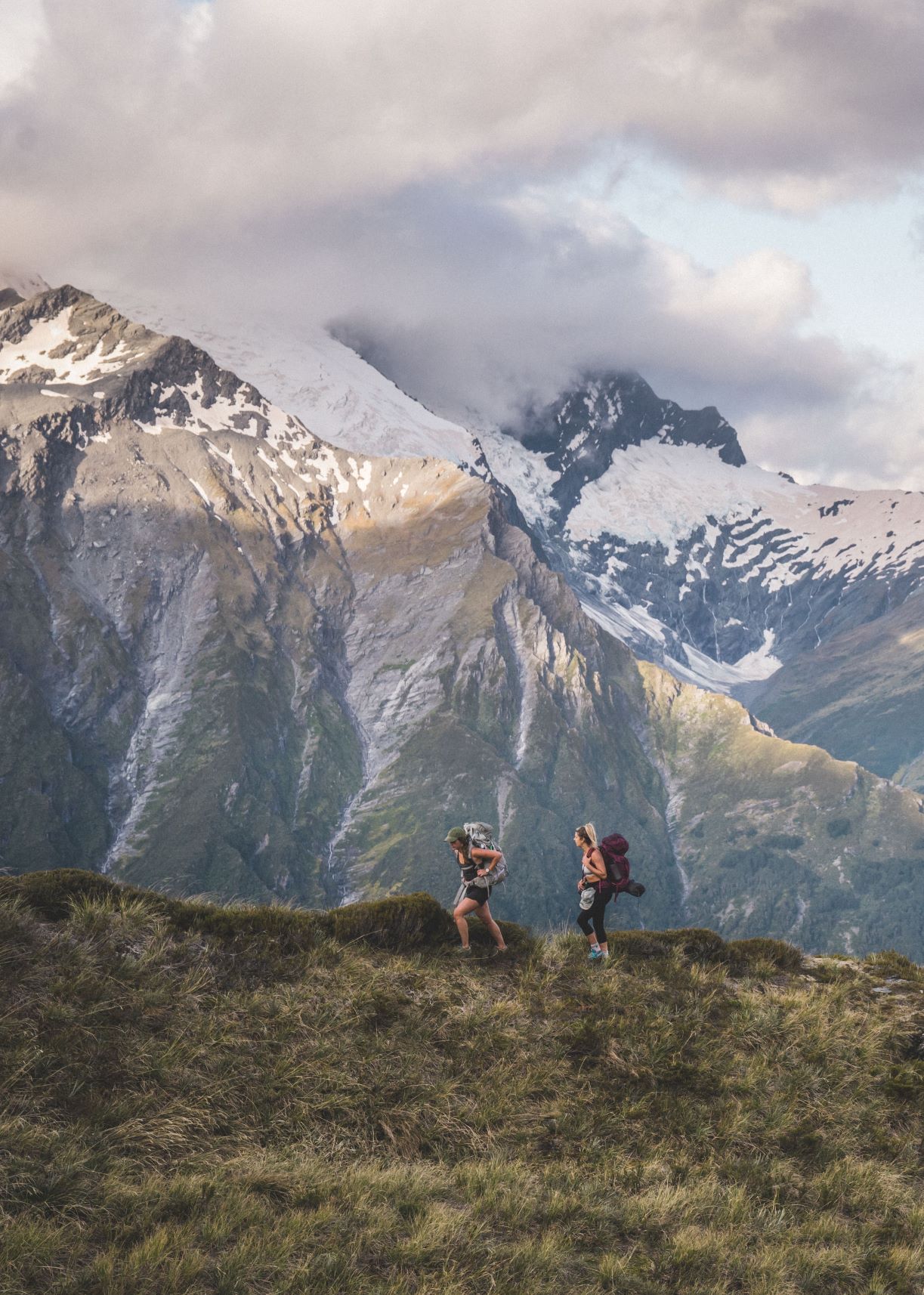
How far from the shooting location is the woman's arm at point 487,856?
2216cm

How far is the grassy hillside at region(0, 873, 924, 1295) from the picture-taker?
1162cm

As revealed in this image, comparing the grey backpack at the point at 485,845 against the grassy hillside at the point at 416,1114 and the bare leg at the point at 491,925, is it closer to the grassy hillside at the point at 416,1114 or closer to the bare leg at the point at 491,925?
the bare leg at the point at 491,925

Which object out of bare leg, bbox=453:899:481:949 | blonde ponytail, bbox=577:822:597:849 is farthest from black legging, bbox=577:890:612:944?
bare leg, bbox=453:899:481:949

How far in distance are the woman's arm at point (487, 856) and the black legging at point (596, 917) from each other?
2157 mm

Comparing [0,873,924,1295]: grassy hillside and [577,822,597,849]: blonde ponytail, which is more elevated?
[577,822,597,849]: blonde ponytail

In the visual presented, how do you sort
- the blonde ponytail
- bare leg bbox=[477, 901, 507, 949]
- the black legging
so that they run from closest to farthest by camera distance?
1. bare leg bbox=[477, 901, 507, 949]
2. the black legging
3. the blonde ponytail

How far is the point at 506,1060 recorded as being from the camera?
57.8 feet

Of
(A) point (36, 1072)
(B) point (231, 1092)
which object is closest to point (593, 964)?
(B) point (231, 1092)

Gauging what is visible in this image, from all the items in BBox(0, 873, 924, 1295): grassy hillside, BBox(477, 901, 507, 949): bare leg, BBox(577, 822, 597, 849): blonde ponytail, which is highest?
BBox(577, 822, 597, 849): blonde ponytail

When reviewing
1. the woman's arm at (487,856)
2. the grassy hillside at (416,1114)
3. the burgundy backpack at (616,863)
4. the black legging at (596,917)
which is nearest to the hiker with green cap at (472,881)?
the woman's arm at (487,856)

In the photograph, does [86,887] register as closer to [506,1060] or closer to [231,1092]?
[231,1092]

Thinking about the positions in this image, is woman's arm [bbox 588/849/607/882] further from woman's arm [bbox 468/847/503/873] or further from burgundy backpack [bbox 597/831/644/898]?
woman's arm [bbox 468/847/503/873]

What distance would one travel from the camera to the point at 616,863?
22781 millimetres

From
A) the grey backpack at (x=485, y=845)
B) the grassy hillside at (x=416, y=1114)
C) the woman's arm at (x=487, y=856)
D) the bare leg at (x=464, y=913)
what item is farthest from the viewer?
the woman's arm at (x=487, y=856)
